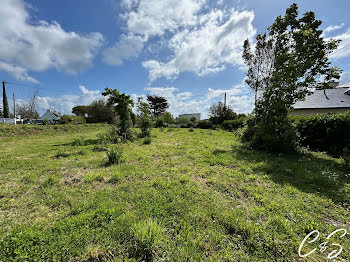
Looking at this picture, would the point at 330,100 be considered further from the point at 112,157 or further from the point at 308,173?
the point at 112,157

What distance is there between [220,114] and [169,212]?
2186cm

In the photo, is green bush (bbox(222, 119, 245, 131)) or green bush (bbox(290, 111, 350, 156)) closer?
green bush (bbox(290, 111, 350, 156))

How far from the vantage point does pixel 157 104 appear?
4112 centimetres

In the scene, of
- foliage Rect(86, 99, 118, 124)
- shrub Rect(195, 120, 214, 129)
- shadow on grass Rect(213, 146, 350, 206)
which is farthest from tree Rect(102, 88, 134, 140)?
foliage Rect(86, 99, 118, 124)

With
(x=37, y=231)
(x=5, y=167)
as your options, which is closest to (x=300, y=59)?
(x=37, y=231)

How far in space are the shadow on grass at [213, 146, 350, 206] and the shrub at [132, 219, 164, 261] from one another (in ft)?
11.1

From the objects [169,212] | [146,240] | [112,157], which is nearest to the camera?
[146,240]

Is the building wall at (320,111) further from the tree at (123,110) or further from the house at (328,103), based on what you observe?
the tree at (123,110)

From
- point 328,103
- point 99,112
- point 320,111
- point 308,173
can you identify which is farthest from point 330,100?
point 99,112

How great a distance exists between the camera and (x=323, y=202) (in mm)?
2633

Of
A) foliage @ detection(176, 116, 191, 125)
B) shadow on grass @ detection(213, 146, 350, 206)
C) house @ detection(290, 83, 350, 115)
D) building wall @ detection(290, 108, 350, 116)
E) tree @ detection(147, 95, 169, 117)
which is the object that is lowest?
shadow on grass @ detection(213, 146, 350, 206)

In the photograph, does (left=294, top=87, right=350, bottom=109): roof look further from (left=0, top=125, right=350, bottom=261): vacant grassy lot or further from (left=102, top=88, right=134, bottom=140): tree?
(left=102, top=88, right=134, bottom=140): tree

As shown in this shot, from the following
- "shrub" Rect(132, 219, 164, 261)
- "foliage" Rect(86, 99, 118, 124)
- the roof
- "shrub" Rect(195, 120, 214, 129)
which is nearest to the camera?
"shrub" Rect(132, 219, 164, 261)

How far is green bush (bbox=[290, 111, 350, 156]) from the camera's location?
551 cm
